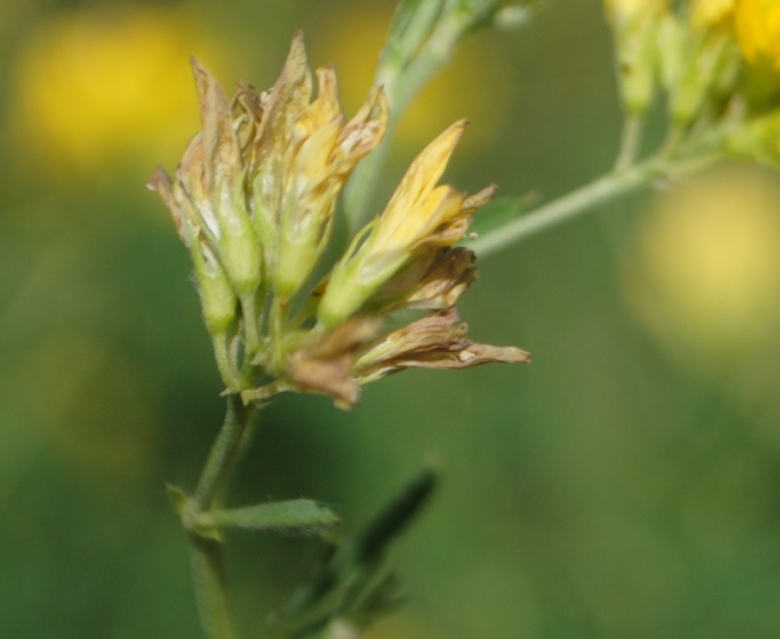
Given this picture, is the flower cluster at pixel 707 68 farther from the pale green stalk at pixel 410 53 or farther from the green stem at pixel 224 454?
the green stem at pixel 224 454

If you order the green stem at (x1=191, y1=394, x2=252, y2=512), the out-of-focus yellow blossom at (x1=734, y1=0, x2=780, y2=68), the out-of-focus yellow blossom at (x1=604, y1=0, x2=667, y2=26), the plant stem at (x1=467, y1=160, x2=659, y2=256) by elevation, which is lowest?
the green stem at (x1=191, y1=394, x2=252, y2=512)

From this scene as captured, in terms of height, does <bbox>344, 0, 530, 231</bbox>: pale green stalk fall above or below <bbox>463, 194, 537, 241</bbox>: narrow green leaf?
above

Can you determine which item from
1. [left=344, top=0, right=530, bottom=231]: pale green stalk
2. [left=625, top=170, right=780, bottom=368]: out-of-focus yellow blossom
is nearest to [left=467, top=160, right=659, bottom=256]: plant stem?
[left=344, top=0, right=530, bottom=231]: pale green stalk

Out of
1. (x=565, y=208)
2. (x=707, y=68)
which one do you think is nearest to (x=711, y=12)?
(x=707, y=68)

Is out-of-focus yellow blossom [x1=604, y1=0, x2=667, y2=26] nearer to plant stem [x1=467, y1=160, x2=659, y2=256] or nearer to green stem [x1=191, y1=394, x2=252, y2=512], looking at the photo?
plant stem [x1=467, y1=160, x2=659, y2=256]

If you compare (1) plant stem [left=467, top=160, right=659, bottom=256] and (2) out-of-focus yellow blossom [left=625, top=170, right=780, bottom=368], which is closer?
(1) plant stem [left=467, top=160, right=659, bottom=256]

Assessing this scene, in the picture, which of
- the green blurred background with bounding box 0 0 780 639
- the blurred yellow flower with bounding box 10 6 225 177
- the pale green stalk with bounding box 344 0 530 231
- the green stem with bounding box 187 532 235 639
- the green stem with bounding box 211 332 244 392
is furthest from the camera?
the blurred yellow flower with bounding box 10 6 225 177

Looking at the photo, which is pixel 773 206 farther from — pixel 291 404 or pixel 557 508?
pixel 291 404

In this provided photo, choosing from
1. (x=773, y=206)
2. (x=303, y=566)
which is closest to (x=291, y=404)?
(x=303, y=566)
